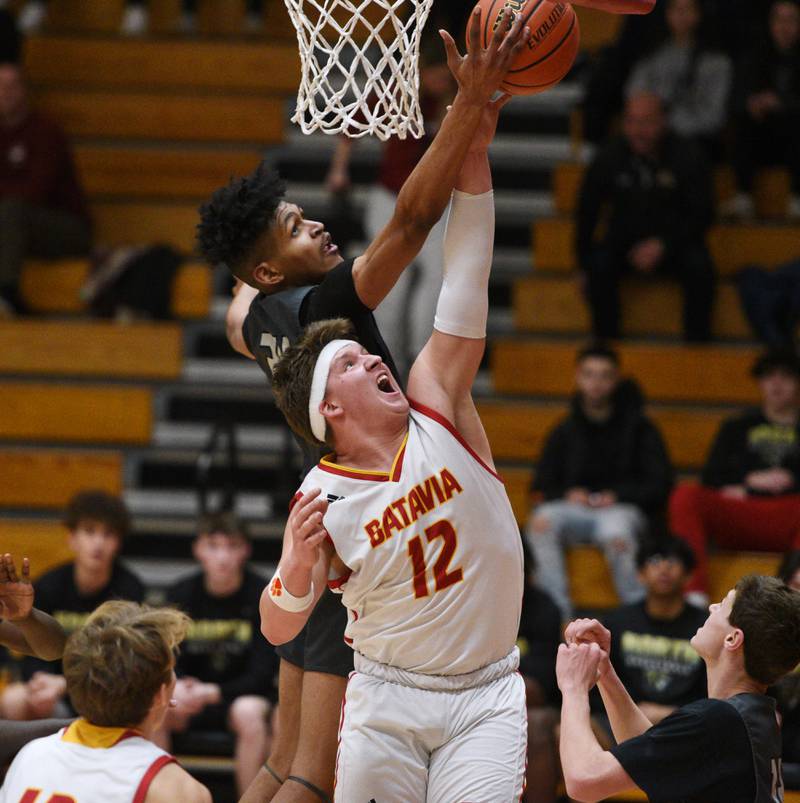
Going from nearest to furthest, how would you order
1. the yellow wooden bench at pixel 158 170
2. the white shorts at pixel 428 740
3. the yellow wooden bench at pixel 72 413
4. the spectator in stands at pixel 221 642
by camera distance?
the white shorts at pixel 428 740 → the spectator in stands at pixel 221 642 → the yellow wooden bench at pixel 72 413 → the yellow wooden bench at pixel 158 170

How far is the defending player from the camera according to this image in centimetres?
361

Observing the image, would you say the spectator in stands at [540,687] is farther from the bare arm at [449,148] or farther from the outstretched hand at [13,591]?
the bare arm at [449,148]

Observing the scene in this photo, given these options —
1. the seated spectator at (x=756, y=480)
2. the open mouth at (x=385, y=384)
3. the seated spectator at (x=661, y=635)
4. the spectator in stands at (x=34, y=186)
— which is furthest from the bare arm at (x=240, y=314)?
the spectator in stands at (x=34, y=186)

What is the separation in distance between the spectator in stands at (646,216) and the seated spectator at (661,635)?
241 cm

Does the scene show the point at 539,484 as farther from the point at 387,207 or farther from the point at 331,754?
the point at 331,754

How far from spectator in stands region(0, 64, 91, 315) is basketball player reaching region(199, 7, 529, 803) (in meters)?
5.56

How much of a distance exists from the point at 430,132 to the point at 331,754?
5.16m

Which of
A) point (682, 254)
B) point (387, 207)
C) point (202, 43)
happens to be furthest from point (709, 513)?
point (202, 43)

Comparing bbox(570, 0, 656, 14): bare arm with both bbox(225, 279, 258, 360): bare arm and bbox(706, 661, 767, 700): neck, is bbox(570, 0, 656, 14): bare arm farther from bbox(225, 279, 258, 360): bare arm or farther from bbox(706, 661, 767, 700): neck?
bbox(706, 661, 767, 700): neck

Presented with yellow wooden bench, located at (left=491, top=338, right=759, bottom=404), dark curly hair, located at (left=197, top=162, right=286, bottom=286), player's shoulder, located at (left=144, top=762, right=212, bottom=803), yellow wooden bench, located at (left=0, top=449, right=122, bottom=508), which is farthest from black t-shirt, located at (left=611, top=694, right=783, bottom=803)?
yellow wooden bench, located at (left=0, top=449, right=122, bottom=508)

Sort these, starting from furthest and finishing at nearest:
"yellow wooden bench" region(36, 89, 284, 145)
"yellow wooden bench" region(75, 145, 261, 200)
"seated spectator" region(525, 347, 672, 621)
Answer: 1. "yellow wooden bench" region(36, 89, 284, 145)
2. "yellow wooden bench" region(75, 145, 261, 200)
3. "seated spectator" region(525, 347, 672, 621)

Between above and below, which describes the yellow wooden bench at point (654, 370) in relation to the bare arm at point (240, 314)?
below

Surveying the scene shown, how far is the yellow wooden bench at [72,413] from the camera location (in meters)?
9.03

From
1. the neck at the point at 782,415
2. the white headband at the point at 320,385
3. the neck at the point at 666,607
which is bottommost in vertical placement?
the neck at the point at 666,607
